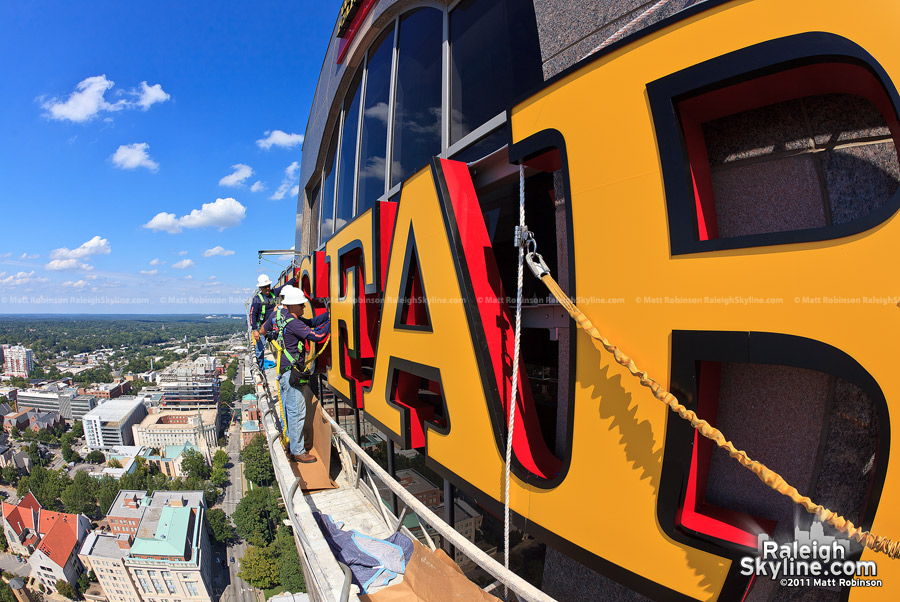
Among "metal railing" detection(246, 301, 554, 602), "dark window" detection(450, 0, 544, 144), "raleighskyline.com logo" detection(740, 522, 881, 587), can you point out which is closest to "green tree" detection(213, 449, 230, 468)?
"metal railing" detection(246, 301, 554, 602)

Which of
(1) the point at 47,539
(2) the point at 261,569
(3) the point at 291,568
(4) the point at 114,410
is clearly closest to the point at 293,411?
(3) the point at 291,568

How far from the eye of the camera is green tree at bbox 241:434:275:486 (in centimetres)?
4466

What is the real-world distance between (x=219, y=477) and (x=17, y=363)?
4677 inches

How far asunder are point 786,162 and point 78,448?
95.8 meters

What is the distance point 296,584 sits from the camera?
21172 mm

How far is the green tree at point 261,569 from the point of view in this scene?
2941cm

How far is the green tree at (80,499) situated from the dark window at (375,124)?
2346 inches

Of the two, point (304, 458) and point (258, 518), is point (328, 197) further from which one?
point (258, 518)

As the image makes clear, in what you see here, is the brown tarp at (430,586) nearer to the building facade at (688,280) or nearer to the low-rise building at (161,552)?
the building facade at (688,280)

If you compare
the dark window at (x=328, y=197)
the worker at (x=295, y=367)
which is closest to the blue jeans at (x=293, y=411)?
the worker at (x=295, y=367)

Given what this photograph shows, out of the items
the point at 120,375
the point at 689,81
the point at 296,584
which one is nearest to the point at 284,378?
the point at 689,81

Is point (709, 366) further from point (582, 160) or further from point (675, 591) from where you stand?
point (582, 160)

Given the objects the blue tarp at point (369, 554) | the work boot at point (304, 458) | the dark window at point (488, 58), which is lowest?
the blue tarp at point (369, 554)

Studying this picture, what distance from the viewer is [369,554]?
384cm
